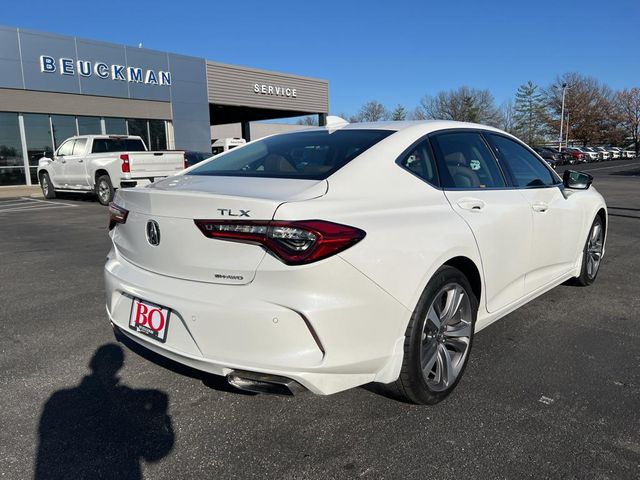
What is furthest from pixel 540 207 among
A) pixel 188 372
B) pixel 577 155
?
pixel 577 155

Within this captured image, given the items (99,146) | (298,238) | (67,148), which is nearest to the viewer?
(298,238)

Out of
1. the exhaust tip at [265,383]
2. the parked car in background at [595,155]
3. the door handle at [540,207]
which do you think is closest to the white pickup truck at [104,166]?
the door handle at [540,207]

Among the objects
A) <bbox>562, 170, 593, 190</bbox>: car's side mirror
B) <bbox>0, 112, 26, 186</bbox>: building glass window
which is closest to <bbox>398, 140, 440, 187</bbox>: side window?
<bbox>562, 170, 593, 190</bbox>: car's side mirror

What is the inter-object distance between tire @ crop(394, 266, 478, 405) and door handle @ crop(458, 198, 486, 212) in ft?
1.35

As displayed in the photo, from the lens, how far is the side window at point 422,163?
2947 mm

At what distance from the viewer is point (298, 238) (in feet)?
7.33

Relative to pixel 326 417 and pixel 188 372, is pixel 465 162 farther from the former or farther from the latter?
pixel 188 372

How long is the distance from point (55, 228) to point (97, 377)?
7.53 meters

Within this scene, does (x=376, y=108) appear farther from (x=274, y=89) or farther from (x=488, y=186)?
(x=488, y=186)

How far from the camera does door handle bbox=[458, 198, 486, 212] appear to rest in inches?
121

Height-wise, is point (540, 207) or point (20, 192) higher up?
point (540, 207)

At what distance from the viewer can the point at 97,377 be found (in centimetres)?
324

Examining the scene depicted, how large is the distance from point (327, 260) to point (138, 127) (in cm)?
2329

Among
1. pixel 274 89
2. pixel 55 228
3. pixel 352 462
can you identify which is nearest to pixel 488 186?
pixel 352 462
